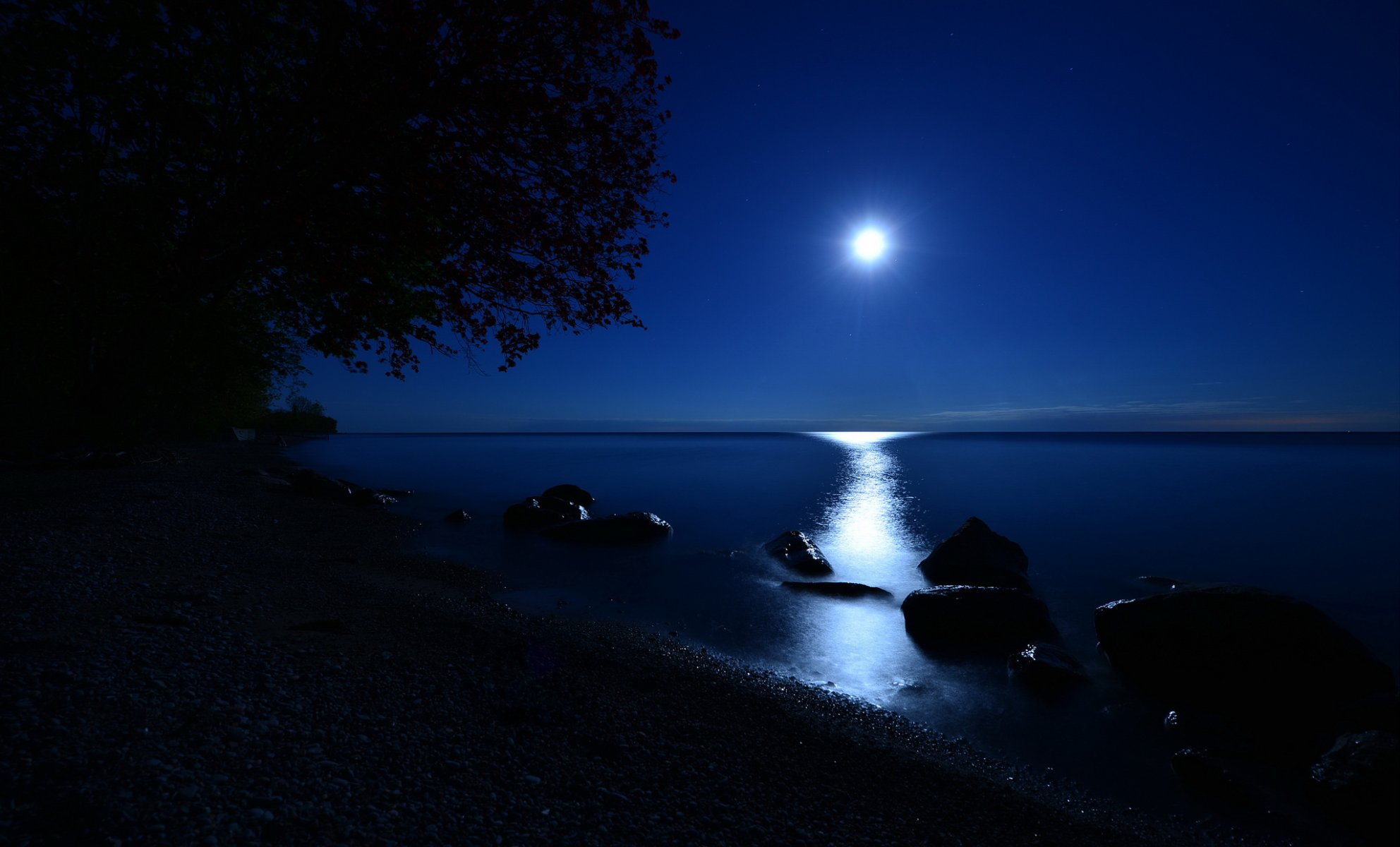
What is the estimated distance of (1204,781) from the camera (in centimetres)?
634

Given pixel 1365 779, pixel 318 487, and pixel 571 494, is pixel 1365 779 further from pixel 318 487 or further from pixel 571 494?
pixel 318 487

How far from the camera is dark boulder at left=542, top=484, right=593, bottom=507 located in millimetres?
25109

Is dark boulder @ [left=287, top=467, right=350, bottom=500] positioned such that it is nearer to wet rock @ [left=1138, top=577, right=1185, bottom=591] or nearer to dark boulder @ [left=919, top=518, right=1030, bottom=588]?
dark boulder @ [left=919, top=518, right=1030, bottom=588]

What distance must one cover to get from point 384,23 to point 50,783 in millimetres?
8245

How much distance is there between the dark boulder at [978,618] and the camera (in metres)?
10.4

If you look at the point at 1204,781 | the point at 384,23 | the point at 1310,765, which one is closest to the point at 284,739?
the point at 384,23

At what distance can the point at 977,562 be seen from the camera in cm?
1470

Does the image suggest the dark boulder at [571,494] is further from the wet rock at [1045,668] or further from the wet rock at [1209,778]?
the wet rock at [1209,778]

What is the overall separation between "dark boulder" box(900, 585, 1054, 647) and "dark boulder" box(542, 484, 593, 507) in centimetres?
1768

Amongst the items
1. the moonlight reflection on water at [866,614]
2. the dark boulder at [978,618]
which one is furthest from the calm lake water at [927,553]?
the dark boulder at [978,618]

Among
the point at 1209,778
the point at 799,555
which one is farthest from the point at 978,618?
the point at 799,555

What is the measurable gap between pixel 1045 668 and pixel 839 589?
218 inches

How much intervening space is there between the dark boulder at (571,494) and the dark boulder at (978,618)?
58.0ft

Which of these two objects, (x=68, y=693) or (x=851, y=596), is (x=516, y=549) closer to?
(x=851, y=596)
